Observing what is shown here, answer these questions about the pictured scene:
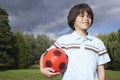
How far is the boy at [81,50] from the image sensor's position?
17.7 ft

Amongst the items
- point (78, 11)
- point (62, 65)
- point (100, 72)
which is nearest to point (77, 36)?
point (78, 11)

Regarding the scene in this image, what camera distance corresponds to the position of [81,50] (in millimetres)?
5504

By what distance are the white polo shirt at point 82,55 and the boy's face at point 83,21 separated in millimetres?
129

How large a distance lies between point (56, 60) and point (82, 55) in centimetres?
40

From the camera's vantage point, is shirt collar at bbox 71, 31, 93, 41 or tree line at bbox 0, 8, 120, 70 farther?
tree line at bbox 0, 8, 120, 70

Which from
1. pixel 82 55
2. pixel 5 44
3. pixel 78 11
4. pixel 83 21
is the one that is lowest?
pixel 5 44

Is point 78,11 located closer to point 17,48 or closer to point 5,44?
point 5,44

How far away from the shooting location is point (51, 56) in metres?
5.54

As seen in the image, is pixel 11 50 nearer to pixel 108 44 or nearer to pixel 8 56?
pixel 8 56

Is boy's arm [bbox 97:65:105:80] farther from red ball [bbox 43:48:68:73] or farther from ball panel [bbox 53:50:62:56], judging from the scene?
ball panel [bbox 53:50:62:56]

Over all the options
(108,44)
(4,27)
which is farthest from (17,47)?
(108,44)

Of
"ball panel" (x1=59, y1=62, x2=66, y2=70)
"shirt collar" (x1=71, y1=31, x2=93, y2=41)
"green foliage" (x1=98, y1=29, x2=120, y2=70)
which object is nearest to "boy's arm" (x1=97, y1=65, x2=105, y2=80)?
"shirt collar" (x1=71, y1=31, x2=93, y2=41)

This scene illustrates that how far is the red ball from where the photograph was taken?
5.41 m

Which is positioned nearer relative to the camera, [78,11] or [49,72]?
[49,72]
